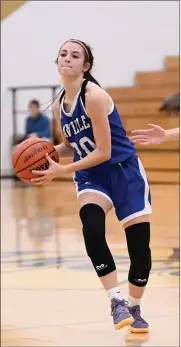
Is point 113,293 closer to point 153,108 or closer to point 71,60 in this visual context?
point 71,60

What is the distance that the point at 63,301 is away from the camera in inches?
243

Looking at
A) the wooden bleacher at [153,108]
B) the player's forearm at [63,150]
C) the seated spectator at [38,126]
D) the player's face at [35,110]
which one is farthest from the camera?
the wooden bleacher at [153,108]

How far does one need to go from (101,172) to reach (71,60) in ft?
1.88

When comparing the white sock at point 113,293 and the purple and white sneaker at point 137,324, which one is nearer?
the purple and white sneaker at point 137,324

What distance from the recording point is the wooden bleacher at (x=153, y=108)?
12250 mm

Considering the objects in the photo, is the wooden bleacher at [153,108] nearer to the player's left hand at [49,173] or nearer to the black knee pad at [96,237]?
the black knee pad at [96,237]

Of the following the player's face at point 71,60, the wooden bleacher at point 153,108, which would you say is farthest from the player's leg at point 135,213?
the wooden bleacher at point 153,108

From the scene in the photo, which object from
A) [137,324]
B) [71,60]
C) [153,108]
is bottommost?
[137,324]

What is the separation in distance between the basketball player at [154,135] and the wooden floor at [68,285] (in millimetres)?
1121

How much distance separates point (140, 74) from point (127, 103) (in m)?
0.89

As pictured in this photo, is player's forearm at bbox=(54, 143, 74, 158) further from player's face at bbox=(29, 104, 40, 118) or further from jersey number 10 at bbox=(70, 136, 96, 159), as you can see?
player's face at bbox=(29, 104, 40, 118)

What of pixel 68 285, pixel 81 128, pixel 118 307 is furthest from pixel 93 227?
pixel 68 285

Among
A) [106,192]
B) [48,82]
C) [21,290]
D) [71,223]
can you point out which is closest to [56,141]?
[48,82]

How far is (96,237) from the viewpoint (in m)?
2.58
